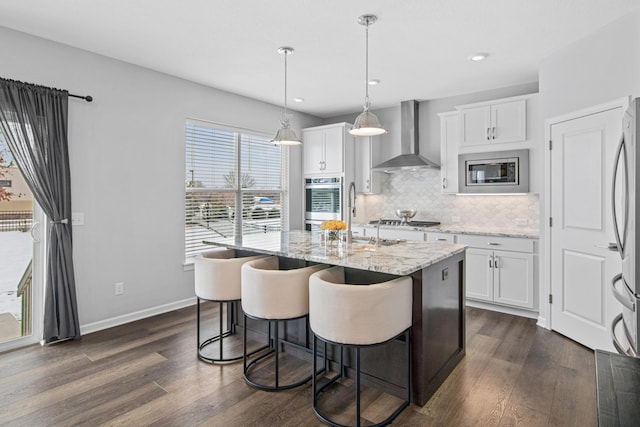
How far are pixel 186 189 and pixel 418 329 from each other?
10.5ft

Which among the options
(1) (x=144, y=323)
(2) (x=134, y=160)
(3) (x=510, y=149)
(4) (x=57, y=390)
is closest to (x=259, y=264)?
(4) (x=57, y=390)

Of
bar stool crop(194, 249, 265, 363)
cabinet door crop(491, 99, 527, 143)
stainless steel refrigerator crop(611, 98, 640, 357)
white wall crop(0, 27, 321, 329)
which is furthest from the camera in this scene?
cabinet door crop(491, 99, 527, 143)

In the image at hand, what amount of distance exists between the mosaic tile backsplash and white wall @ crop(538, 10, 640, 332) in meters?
0.87

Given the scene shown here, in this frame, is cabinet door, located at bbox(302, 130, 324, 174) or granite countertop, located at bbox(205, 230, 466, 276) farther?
cabinet door, located at bbox(302, 130, 324, 174)

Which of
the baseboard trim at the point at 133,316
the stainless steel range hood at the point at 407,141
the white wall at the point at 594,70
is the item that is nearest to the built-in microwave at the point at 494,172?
the stainless steel range hood at the point at 407,141

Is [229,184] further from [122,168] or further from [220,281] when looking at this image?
[220,281]

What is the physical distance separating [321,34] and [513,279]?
10.5ft

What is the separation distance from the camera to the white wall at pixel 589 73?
2.73 metres

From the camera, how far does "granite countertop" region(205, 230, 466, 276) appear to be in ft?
7.19

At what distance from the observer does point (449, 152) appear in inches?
187

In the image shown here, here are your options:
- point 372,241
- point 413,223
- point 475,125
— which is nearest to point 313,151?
point 413,223

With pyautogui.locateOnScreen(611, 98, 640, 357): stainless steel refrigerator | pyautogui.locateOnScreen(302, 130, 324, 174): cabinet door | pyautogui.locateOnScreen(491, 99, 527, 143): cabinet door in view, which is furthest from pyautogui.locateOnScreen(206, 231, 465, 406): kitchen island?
pyautogui.locateOnScreen(302, 130, 324, 174): cabinet door

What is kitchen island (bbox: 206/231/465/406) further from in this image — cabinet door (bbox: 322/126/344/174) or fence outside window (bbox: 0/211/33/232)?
cabinet door (bbox: 322/126/344/174)

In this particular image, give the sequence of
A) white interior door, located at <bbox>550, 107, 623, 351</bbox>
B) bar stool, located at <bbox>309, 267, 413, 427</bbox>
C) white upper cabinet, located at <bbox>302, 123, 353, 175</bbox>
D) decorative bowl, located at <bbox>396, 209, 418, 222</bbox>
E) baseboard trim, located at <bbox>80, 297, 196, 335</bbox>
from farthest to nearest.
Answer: white upper cabinet, located at <bbox>302, 123, 353, 175</bbox> → decorative bowl, located at <bbox>396, 209, 418, 222</bbox> → baseboard trim, located at <bbox>80, 297, 196, 335</bbox> → white interior door, located at <bbox>550, 107, 623, 351</bbox> → bar stool, located at <bbox>309, 267, 413, 427</bbox>
